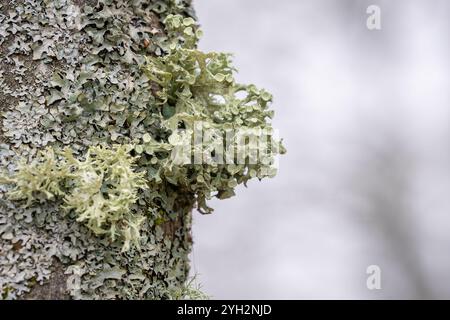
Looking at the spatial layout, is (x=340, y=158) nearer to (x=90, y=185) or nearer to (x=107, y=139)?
(x=107, y=139)

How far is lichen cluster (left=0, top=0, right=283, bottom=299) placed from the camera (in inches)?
39.8

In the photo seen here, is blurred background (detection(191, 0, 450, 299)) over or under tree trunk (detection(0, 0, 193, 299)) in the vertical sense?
over

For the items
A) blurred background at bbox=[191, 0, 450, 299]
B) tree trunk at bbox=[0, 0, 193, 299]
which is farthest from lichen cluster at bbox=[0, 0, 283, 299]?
blurred background at bbox=[191, 0, 450, 299]

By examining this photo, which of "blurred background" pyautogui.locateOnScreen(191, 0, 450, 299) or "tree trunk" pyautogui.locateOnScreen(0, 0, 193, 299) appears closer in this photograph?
"tree trunk" pyautogui.locateOnScreen(0, 0, 193, 299)

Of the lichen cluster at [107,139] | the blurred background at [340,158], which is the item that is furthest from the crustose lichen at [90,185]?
the blurred background at [340,158]

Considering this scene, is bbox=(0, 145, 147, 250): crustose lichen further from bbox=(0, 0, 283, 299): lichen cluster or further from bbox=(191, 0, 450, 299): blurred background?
bbox=(191, 0, 450, 299): blurred background

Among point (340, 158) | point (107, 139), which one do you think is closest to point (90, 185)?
point (107, 139)

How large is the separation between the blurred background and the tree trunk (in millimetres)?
3408

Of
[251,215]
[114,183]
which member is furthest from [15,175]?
[251,215]

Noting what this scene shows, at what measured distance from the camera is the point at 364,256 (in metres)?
4.70

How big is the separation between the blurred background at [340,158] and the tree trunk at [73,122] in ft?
11.2

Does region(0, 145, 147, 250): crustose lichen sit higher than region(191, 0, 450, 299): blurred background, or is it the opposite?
region(191, 0, 450, 299): blurred background
